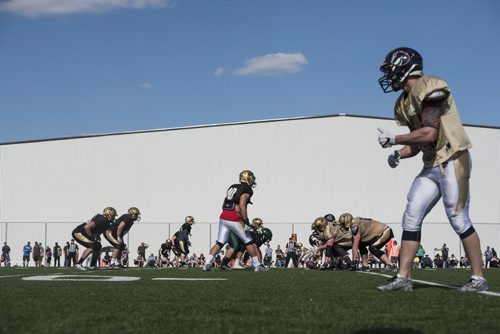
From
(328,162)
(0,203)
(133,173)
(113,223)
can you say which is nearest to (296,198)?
(328,162)

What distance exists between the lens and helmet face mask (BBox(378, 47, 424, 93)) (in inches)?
264

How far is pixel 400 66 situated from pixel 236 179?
36.3 m

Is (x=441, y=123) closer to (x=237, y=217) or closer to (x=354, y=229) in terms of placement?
(x=237, y=217)

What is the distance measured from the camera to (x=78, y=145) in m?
45.0

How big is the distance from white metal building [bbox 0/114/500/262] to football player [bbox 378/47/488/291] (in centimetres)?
3444

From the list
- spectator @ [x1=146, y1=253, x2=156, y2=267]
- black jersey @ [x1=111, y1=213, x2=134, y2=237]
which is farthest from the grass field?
spectator @ [x1=146, y1=253, x2=156, y2=267]

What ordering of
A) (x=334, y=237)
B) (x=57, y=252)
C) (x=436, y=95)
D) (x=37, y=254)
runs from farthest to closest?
(x=57, y=252) < (x=37, y=254) < (x=334, y=237) < (x=436, y=95)

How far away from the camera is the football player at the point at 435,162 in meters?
6.36

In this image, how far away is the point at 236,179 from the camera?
42844 mm

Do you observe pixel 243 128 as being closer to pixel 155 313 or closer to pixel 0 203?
pixel 0 203

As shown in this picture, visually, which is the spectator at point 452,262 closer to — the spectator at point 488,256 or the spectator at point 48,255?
the spectator at point 488,256

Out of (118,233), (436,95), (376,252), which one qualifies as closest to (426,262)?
(376,252)

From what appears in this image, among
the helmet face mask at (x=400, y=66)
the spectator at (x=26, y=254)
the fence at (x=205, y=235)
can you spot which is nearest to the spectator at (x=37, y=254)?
the spectator at (x=26, y=254)

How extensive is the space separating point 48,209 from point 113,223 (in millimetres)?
28240
